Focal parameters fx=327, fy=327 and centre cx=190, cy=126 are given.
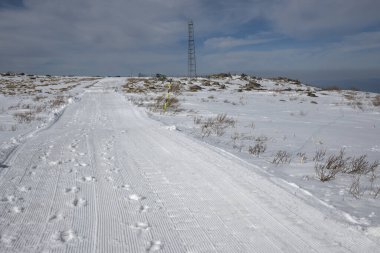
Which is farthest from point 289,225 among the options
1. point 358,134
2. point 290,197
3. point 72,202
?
point 358,134

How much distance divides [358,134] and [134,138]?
8.39m

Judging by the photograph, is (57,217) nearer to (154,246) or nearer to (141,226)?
(141,226)

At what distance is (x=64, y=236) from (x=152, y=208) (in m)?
1.17

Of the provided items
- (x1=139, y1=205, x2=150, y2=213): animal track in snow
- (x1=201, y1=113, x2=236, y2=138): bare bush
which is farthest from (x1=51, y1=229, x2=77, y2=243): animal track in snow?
(x1=201, y1=113, x2=236, y2=138): bare bush

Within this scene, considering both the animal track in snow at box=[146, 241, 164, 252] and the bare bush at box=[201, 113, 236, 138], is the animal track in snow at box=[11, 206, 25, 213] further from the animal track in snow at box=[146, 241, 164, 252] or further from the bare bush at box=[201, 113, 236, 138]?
the bare bush at box=[201, 113, 236, 138]

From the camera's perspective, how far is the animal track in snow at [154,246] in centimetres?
329

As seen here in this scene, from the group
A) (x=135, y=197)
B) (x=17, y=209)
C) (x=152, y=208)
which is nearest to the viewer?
(x=17, y=209)

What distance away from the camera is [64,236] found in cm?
346

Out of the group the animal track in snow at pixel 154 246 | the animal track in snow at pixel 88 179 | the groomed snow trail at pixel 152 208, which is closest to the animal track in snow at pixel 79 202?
the groomed snow trail at pixel 152 208

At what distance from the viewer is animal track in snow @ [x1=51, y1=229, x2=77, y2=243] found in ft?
11.1

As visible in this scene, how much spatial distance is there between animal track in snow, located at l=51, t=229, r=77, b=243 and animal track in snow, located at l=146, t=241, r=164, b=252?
809 mm

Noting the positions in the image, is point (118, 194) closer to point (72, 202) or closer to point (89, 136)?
point (72, 202)

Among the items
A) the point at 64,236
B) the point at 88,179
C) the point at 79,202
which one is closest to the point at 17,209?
the point at 79,202

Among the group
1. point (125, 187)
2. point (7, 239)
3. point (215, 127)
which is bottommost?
point (215, 127)
